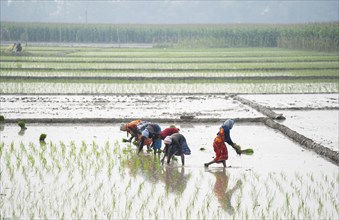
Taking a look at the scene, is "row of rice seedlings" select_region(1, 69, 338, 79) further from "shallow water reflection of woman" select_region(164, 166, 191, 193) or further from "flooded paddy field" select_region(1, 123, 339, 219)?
"shallow water reflection of woman" select_region(164, 166, 191, 193)

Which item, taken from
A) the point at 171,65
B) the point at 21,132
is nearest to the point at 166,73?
the point at 171,65

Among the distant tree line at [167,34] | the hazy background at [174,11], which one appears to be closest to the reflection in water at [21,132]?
the distant tree line at [167,34]

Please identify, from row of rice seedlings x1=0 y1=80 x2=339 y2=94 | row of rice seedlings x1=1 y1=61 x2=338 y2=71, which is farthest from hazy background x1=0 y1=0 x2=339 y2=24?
row of rice seedlings x1=0 y1=80 x2=339 y2=94

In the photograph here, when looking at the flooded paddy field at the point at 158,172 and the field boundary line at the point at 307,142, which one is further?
the field boundary line at the point at 307,142

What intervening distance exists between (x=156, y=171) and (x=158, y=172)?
0.05 meters

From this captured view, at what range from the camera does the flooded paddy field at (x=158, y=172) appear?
5465mm

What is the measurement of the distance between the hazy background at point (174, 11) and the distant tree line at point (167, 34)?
2235 inches

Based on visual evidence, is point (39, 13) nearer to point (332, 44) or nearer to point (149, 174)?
point (332, 44)

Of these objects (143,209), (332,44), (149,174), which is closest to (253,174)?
(149,174)

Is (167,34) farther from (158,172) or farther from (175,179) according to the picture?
(175,179)

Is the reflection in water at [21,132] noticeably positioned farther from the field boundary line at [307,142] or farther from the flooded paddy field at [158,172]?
the field boundary line at [307,142]

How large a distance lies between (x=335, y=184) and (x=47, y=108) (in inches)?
265

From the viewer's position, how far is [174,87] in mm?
15250

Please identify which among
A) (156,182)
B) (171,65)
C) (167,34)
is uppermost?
(167,34)
